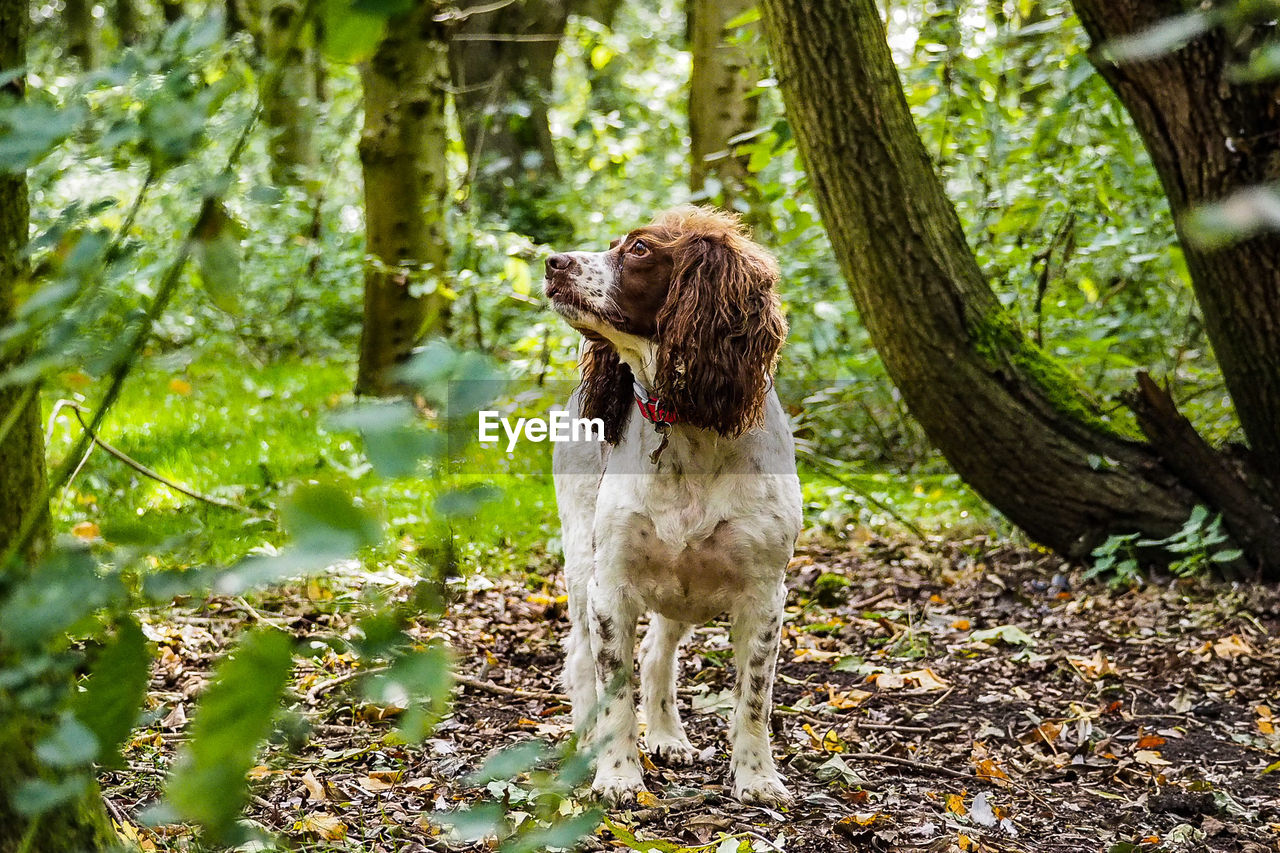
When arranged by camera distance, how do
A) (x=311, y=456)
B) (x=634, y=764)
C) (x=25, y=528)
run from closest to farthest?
1. (x=25, y=528)
2. (x=634, y=764)
3. (x=311, y=456)

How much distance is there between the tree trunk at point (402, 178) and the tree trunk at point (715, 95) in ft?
5.41

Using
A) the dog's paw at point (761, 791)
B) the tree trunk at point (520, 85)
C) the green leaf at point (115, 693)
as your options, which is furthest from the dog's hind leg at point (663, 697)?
the tree trunk at point (520, 85)

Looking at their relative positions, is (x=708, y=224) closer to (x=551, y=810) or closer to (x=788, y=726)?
(x=788, y=726)

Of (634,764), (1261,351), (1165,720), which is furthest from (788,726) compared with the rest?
(1261,351)

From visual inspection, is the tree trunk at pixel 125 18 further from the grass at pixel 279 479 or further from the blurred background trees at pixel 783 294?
the grass at pixel 279 479

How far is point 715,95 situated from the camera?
791 centimetres

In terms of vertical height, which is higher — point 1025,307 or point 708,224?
point 708,224

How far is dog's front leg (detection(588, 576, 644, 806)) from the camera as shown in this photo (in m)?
Answer: 3.33

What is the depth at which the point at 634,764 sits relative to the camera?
344 cm

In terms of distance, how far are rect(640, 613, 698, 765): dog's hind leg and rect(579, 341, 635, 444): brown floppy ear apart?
0.63 m

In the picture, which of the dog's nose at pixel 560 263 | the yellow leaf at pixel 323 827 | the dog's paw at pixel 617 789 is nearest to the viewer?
the yellow leaf at pixel 323 827

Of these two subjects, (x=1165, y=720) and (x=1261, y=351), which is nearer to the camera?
(x=1165, y=720)

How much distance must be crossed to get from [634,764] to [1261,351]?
11.1 ft

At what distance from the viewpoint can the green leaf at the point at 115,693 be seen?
3.02ft
